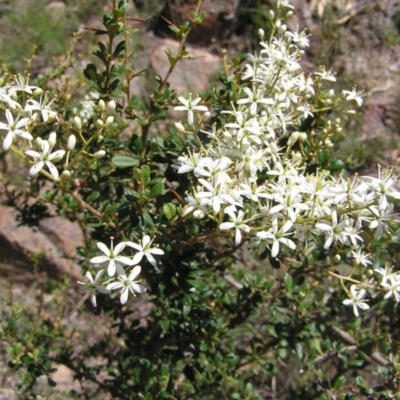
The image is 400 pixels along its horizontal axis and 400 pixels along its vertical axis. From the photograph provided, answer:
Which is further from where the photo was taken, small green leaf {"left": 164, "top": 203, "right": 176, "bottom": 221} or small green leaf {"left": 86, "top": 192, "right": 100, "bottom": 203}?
small green leaf {"left": 86, "top": 192, "right": 100, "bottom": 203}

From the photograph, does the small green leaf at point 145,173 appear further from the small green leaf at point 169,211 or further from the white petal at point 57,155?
the white petal at point 57,155

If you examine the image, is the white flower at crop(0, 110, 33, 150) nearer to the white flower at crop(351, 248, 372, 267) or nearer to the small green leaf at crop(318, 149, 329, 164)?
the small green leaf at crop(318, 149, 329, 164)

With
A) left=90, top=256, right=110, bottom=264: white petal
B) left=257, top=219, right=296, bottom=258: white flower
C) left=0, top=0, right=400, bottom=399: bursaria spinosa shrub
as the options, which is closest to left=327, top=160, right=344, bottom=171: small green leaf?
left=0, top=0, right=400, bottom=399: bursaria spinosa shrub

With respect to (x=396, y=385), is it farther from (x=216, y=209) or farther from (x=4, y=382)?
(x=4, y=382)

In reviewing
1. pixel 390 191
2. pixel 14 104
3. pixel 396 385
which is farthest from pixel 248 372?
pixel 14 104

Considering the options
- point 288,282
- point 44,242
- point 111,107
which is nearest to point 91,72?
point 111,107

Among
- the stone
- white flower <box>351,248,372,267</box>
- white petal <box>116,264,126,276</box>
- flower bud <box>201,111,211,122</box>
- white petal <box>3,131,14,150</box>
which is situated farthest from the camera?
the stone

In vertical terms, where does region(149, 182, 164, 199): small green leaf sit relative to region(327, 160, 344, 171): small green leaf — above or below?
below

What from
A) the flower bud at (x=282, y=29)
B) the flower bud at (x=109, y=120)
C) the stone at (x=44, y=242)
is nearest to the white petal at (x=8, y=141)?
the flower bud at (x=109, y=120)
